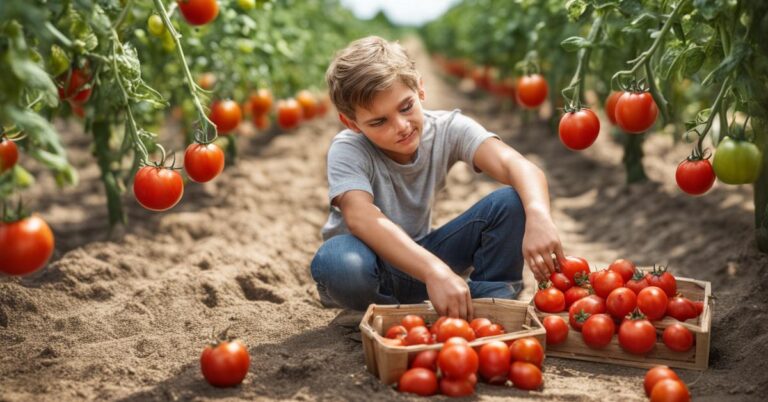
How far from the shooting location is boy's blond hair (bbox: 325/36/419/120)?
2617mm

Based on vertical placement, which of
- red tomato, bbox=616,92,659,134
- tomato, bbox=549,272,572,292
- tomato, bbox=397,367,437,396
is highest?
red tomato, bbox=616,92,659,134

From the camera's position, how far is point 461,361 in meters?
2.07

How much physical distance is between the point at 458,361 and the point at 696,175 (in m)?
1.04

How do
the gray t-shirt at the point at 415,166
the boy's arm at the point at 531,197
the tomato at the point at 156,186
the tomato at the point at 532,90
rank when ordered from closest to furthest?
the tomato at the point at 156,186, the boy's arm at the point at 531,197, the gray t-shirt at the point at 415,166, the tomato at the point at 532,90

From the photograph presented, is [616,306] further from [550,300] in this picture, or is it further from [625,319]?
[550,300]

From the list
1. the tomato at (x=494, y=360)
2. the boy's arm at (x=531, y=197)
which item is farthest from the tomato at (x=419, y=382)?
the boy's arm at (x=531, y=197)

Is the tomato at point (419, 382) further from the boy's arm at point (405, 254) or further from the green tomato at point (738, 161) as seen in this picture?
the green tomato at point (738, 161)

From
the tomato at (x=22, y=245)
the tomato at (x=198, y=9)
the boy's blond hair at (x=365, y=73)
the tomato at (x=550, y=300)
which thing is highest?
the tomato at (x=198, y=9)

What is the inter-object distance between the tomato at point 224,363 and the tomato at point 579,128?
1296 millimetres

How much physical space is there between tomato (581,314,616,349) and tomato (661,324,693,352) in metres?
0.17

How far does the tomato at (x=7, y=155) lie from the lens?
2.11 m

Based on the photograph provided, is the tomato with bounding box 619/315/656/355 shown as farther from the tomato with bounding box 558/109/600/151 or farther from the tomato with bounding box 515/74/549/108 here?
the tomato with bounding box 515/74/549/108

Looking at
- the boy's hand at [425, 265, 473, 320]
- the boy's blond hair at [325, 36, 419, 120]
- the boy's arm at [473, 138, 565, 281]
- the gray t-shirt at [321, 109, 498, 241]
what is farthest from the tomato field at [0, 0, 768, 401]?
the boy's blond hair at [325, 36, 419, 120]

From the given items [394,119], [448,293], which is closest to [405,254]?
[448,293]
